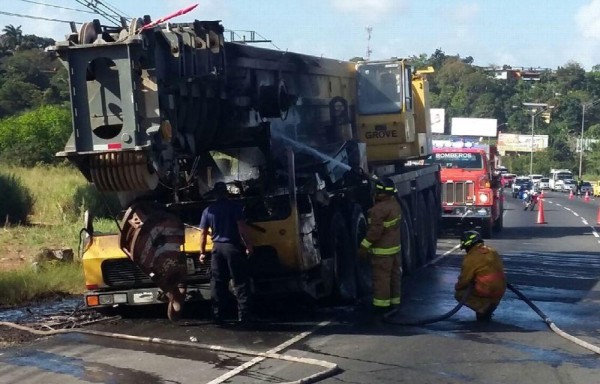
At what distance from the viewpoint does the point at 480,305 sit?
11.5 metres

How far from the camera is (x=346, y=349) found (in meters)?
9.68

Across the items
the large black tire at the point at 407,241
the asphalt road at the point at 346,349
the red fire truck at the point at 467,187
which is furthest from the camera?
the red fire truck at the point at 467,187

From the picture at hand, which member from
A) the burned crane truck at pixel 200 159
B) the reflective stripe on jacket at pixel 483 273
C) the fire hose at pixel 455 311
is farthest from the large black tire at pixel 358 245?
the reflective stripe on jacket at pixel 483 273

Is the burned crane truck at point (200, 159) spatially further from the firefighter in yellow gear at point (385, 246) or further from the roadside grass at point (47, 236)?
the roadside grass at point (47, 236)

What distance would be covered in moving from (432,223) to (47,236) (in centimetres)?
785

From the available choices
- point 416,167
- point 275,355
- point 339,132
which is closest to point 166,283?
point 275,355

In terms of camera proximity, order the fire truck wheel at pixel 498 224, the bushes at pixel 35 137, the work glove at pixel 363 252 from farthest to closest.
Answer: the bushes at pixel 35 137 → the fire truck wheel at pixel 498 224 → the work glove at pixel 363 252

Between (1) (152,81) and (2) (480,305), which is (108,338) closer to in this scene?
(1) (152,81)

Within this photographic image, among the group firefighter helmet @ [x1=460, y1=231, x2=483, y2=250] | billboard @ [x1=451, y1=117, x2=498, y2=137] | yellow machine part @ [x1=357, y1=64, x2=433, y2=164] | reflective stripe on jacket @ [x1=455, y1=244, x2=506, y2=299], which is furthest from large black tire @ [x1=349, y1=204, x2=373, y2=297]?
billboard @ [x1=451, y1=117, x2=498, y2=137]

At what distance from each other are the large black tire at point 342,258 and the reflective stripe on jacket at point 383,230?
523 millimetres

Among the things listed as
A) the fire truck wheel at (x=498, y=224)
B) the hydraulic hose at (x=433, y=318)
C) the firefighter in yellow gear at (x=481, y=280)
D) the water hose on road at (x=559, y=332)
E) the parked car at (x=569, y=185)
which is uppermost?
the firefighter in yellow gear at (x=481, y=280)

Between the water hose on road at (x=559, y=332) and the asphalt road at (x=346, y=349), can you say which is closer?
the asphalt road at (x=346, y=349)

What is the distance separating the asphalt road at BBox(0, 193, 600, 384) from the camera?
850 cm

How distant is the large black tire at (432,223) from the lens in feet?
63.6
